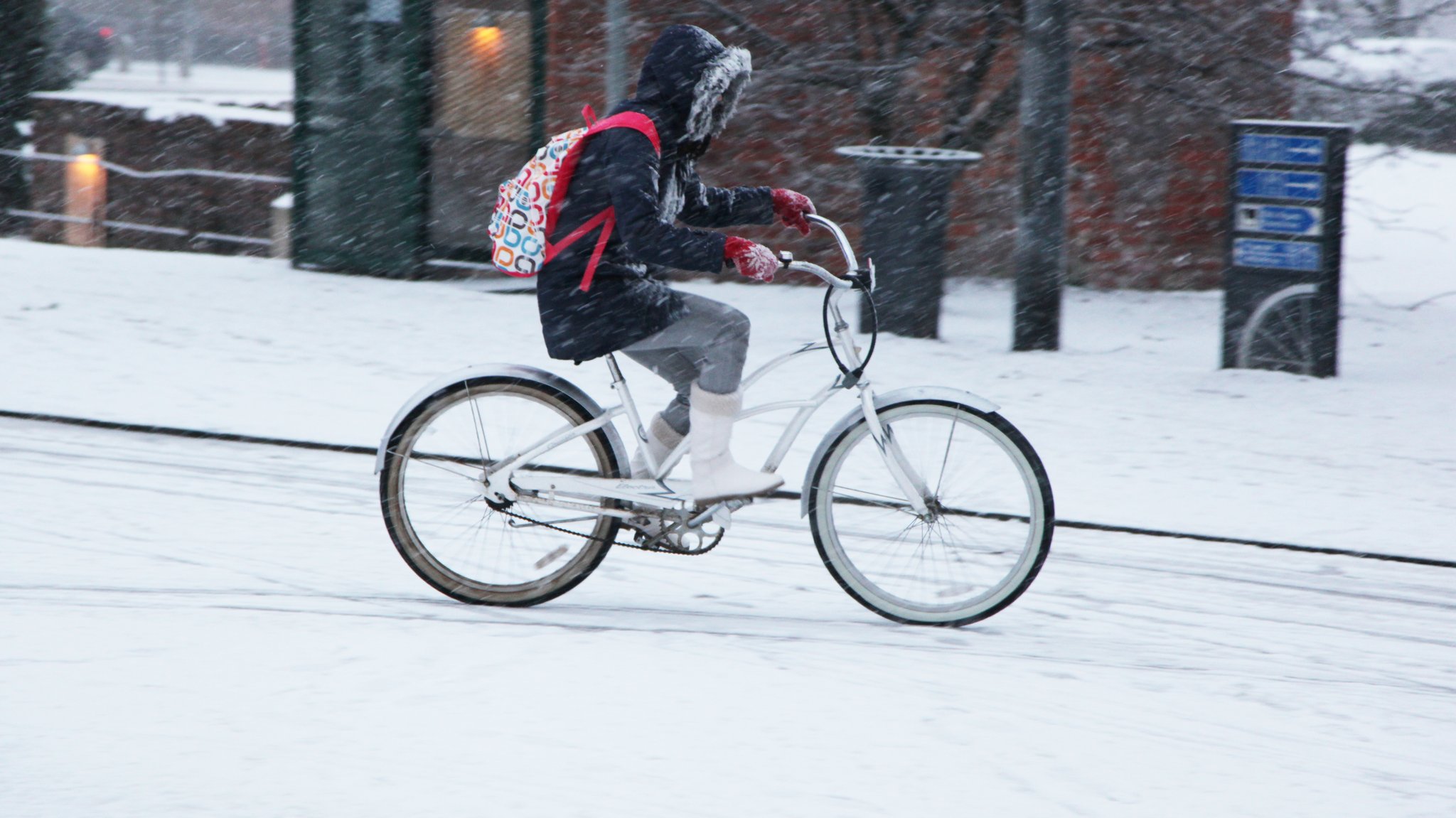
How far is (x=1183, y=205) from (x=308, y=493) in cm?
818

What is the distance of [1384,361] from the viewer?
9.62 metres

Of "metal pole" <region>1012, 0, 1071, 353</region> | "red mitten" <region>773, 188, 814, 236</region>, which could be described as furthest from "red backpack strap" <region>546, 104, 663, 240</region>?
"metal pole" <region>1012, 0, 1071, 353</region>

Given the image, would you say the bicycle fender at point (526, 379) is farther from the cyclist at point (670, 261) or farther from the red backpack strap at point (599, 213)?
the red backpack strap at point (599, 213)

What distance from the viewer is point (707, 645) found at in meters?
4.46

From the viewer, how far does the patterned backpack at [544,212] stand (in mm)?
4289

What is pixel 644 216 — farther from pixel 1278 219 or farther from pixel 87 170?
pixel 87 170

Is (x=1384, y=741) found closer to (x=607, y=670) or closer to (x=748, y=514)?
(x=607, y=670)

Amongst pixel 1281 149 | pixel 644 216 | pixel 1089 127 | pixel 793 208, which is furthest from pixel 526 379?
pixel 1089 127

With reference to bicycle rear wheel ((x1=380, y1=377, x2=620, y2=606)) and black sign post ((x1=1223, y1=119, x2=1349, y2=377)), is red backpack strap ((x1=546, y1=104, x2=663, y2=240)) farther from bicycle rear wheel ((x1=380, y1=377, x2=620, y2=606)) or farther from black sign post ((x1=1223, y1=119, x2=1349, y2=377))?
black sign post ((x1=1223, y1=119, x2=1349, y2=377))

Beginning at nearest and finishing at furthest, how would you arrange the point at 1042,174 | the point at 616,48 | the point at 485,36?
the point at 1042,174 < the point at 616,48 < the point at 485,36

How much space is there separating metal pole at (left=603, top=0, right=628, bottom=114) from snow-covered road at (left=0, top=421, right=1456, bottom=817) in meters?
5.41

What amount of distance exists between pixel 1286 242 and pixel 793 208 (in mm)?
5037

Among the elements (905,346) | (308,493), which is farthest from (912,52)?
(308,493)

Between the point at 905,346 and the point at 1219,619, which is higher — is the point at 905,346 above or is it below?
below
